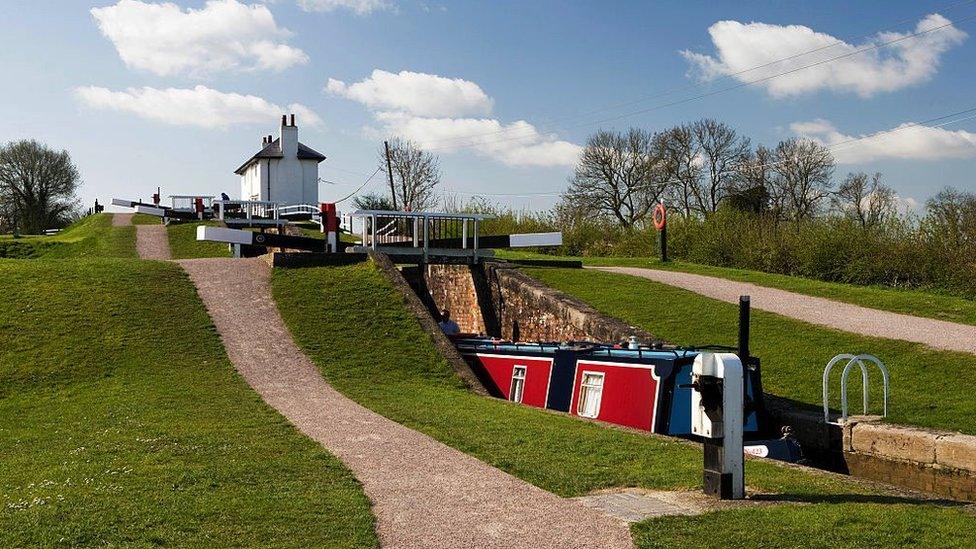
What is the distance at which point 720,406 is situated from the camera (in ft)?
21.8

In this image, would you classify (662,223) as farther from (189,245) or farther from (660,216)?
(189,245)

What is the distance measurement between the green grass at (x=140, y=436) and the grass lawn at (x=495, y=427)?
55.5 inches

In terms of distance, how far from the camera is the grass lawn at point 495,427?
6066mm

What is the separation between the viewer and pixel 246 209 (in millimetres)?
39469

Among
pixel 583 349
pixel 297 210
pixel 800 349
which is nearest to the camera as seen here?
pixel 583 349

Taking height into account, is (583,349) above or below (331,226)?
below

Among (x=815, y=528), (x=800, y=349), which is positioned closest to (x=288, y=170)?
(x=800, y=349)

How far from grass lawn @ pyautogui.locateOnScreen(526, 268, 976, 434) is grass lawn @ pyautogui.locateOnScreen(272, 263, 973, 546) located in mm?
4105

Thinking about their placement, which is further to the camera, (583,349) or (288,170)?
(288,170)

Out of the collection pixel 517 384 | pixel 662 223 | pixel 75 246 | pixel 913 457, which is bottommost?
pixel 913 457

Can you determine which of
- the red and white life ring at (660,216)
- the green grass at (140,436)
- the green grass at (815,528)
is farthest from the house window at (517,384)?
the red and white life ring at (660,216)

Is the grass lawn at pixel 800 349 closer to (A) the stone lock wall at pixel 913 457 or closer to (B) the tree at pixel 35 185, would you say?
(A) the stone lock wall at pixel 913 457

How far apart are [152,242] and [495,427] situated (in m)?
27.7

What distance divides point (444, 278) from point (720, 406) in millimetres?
13876
